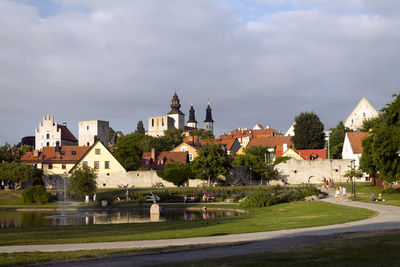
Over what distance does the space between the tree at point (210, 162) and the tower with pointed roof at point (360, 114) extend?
5269cm

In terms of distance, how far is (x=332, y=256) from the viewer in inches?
493

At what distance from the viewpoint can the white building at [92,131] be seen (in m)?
144

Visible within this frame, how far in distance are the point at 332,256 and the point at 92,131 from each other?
446 feet

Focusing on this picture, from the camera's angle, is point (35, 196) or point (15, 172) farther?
point (15, 172)

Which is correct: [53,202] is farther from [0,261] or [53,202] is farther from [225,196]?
[0,261]

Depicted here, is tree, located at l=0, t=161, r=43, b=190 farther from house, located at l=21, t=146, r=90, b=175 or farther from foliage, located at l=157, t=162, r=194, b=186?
house, located at l=21, t=146, r=90, b=175

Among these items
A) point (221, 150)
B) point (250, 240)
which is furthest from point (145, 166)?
point (250, 240)

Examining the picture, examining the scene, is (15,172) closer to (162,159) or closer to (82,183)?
(82,183)

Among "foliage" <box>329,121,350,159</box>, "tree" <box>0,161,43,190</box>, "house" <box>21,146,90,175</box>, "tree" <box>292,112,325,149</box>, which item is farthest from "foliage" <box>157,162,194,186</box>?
"tree" <box>292,112,325,149</box>

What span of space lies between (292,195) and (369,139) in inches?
455

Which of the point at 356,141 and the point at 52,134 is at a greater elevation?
the point at 52,134

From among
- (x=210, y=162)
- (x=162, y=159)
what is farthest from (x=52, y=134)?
(x=210, y=162)

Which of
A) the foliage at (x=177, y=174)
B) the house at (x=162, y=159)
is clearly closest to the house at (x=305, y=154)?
the house at (x=162, y=159)

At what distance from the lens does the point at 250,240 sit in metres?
16.5
